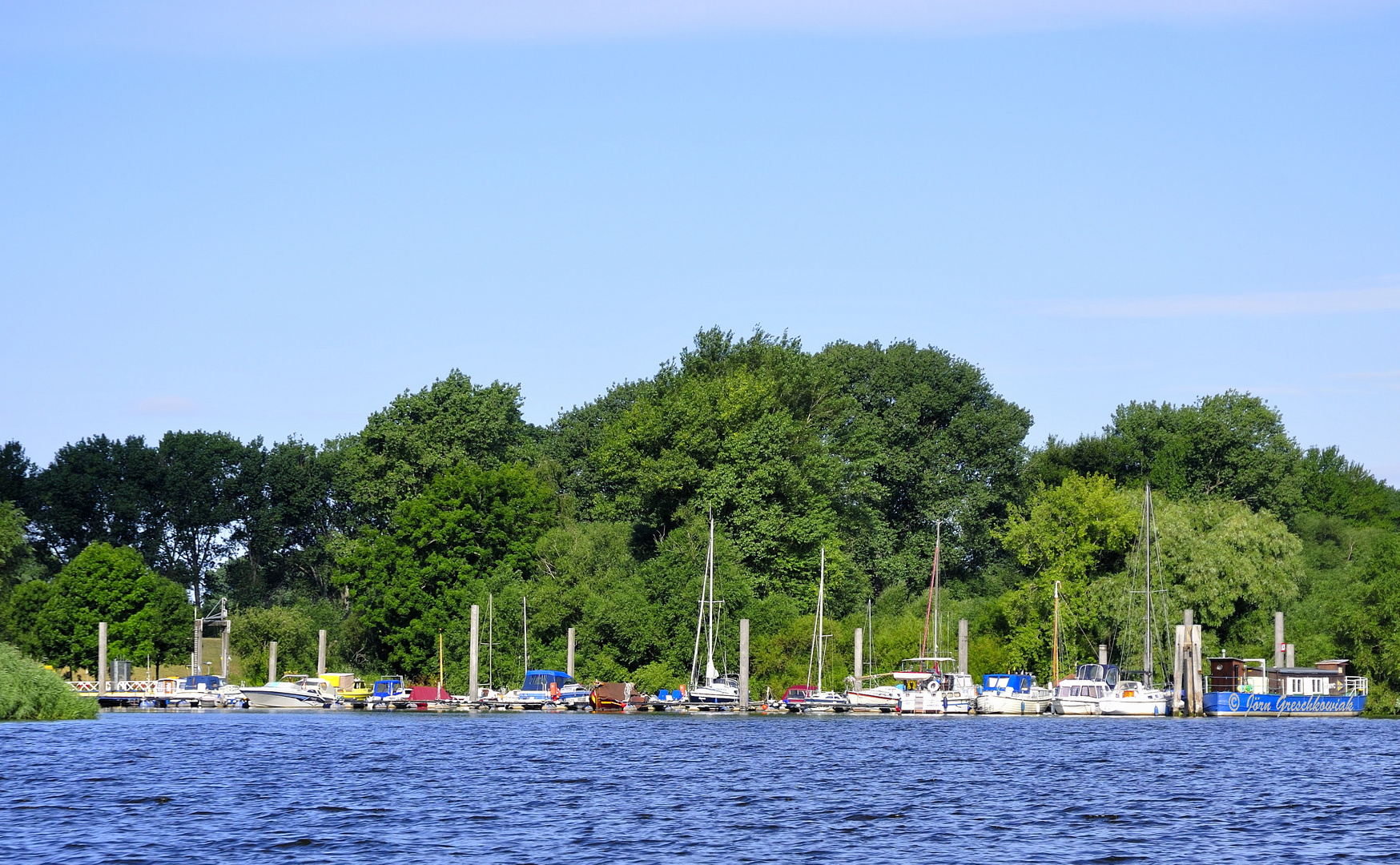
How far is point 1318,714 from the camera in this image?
260 feet

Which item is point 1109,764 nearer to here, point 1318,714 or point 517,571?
point 1318,714

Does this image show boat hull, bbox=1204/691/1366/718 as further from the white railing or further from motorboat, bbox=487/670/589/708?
the white railing

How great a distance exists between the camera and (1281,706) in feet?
261

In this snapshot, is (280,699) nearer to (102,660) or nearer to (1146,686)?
(102,660)

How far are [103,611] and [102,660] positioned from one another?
16.4 feet

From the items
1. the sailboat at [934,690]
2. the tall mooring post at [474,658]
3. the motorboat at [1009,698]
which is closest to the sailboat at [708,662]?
the sailboat at [934,690]

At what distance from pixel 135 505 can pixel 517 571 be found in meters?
40.5

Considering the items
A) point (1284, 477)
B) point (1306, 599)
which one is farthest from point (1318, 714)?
point (1284, 477)

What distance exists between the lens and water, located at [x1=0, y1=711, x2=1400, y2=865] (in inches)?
1190

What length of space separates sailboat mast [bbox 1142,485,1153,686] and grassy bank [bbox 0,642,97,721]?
51973mm

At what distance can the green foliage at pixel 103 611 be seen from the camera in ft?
328

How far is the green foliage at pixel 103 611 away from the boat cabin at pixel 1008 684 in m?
54.8

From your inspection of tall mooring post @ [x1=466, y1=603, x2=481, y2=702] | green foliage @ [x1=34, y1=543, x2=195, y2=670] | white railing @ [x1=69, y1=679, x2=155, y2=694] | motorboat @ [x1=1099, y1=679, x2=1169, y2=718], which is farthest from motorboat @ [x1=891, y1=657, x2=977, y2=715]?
green foliage @ [x1=34, y1=543, x2=195, y2=670]

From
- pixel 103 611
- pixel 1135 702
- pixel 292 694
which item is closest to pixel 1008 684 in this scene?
pixel 1135 702
